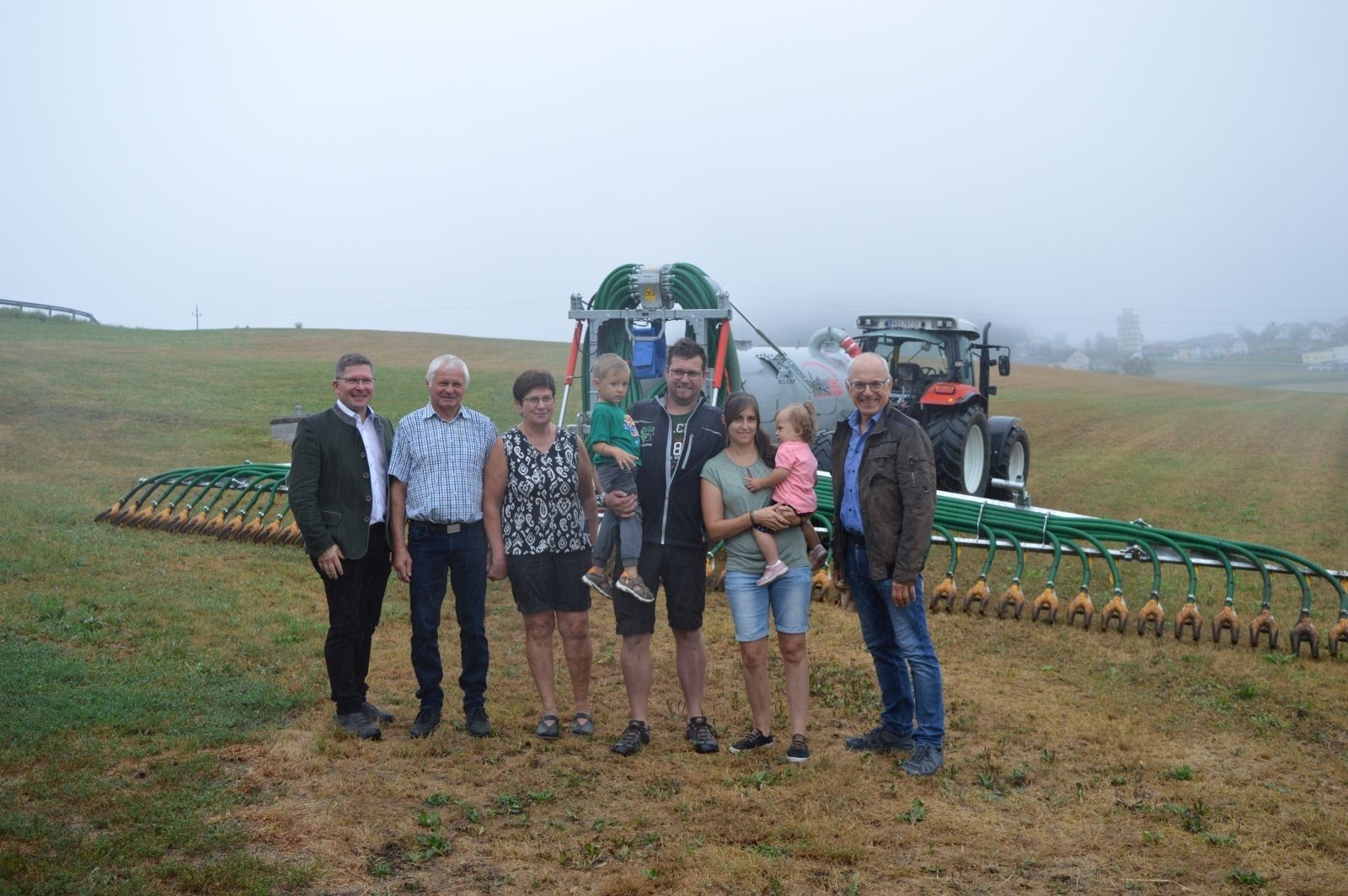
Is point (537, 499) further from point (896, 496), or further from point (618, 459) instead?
point (896, 496)

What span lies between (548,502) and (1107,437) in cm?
1895

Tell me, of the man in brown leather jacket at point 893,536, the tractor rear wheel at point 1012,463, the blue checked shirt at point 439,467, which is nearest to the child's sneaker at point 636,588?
the blue checked shirt at point 439,467

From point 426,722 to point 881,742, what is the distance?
6.64ft

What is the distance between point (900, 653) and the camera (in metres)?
5.07

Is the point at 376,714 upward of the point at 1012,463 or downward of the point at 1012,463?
downward

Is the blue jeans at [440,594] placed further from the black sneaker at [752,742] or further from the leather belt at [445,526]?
the black sneaker at [752,742]

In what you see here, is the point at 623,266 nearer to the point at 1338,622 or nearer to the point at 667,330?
the point at 667,330

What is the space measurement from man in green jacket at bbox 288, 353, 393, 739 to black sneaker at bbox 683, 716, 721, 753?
4.53 ft

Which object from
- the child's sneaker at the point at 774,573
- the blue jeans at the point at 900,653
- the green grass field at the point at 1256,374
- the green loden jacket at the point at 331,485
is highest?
the green grass field at the point at 1256,374

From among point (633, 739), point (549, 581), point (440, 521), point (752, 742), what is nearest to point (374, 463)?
point (440, 521)

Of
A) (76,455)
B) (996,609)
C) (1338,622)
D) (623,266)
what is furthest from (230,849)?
(76,455)

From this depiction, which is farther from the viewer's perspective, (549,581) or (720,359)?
(720,359)

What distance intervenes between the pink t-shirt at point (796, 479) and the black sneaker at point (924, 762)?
42.7 inches

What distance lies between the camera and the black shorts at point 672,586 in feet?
16.2
